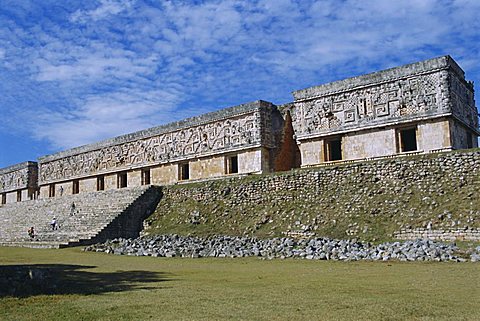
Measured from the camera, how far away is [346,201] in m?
13.1

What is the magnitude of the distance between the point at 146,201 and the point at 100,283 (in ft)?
38.7

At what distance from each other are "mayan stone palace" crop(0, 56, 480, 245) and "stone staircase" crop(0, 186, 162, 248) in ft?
9.83

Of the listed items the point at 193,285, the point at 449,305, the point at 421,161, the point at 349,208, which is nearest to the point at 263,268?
the point at 193,285

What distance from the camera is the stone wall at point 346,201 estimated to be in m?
11.4

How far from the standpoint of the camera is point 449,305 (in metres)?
4.57

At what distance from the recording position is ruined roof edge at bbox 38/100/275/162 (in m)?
18.9

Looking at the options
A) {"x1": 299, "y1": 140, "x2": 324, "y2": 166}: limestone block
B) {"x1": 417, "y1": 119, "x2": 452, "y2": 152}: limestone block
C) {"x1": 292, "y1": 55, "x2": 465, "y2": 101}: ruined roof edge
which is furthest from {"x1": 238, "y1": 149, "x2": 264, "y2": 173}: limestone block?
{"x1": 417, "y1": 119, "x2": 452, "y2": 152}: limestone block

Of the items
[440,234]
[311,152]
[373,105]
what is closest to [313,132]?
[311,152]

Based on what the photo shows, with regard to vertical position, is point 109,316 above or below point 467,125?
below

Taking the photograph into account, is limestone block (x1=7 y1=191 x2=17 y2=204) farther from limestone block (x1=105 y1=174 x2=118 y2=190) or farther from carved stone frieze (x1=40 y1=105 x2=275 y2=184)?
limestone block (x1=105 y1=174 x2=118 y2=190)

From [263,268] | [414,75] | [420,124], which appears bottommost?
[263,268]

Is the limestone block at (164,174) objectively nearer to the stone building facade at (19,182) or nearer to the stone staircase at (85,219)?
the stone staircase at (85,219)

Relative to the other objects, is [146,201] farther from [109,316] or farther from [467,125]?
[109,316]

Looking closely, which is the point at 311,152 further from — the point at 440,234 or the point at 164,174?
the point at 164,174
